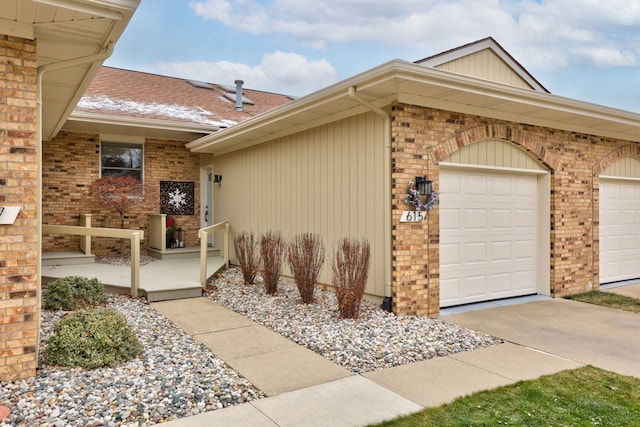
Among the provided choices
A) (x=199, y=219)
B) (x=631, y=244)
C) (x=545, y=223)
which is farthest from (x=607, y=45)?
(x=199, y=219)

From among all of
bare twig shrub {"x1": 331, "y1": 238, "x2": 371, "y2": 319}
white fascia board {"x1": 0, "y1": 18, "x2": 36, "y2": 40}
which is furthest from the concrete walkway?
white fascia board {"x1": 0, "y1": 18, "x2": 36, "y2": 40}

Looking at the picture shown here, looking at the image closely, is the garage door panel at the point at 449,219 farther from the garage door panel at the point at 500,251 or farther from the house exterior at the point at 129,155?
the house exterior at the point at 129,155

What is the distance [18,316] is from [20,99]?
179cm

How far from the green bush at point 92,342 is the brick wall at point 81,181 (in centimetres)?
686

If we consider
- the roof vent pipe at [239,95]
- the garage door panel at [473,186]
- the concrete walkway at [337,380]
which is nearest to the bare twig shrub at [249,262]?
the concrete walkway at [337,380]

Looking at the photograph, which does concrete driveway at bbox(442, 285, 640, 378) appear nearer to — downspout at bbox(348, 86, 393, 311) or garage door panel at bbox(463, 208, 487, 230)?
downspout at bbox(348, 86, 393, 311)

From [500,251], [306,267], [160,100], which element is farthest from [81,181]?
[500,251]

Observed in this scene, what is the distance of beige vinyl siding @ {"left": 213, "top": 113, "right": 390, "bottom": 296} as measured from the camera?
20.3 feet

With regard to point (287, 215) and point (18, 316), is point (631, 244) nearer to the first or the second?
point (287, 215)

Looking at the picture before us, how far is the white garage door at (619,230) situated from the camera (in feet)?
27.8

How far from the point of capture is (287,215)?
834 centimetres

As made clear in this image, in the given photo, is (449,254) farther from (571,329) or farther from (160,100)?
(160,100)

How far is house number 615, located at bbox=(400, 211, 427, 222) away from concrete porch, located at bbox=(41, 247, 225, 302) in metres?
3.56

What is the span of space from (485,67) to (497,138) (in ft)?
6.08
